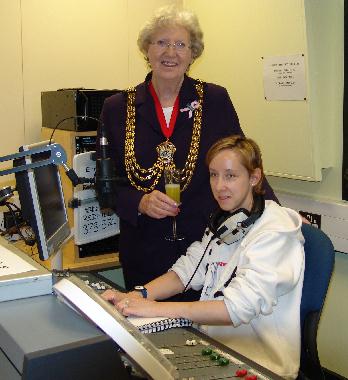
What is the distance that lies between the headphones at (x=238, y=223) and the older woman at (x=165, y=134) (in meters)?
0.40

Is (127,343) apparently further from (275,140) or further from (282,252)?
(275,140)

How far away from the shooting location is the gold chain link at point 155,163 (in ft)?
7.00

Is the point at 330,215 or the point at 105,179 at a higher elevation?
the point at 105,179

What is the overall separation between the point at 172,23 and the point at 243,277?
3.44ft

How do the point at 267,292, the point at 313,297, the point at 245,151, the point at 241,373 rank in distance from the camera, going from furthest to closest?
the point at 245,151, the point at 313,297, the point at 267,292, the point at 241,373

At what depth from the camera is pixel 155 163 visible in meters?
2.16

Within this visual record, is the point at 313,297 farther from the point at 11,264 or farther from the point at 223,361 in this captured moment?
the point at 11,264

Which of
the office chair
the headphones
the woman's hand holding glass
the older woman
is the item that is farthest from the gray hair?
the office chair

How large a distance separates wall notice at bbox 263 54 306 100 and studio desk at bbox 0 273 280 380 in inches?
65.6

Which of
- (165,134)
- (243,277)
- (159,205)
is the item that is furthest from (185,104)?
(243,277)

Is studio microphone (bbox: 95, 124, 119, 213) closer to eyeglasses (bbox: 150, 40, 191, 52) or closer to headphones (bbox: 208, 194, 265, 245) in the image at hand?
headphones (bbox: 208, 194, 265, 245)

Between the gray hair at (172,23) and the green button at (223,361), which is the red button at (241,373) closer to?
the green button at (223,361)

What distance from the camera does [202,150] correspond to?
7.07 feet

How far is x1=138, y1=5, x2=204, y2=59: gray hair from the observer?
211 cm
